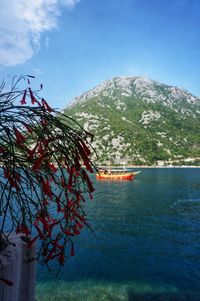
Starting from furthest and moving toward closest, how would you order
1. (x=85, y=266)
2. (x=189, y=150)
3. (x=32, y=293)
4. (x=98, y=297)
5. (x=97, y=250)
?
(x=189, y=150) < (x=97, y=250) < (x=85, y=266) < (x=98, y=297) < (x=32, y=293)

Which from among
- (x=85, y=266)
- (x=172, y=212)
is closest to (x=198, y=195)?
(x=172, y=212)

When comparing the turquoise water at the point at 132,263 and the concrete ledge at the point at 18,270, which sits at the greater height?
the concrete ledge at the point at 18,270

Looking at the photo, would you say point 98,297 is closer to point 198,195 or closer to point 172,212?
point 172,212

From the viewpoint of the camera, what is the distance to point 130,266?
65.0 feet

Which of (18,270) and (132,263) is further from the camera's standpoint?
(132,263)

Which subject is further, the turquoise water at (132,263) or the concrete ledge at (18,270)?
the turquoise water at (132,263)

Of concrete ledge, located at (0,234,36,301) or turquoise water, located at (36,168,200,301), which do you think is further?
turquoise water, located at (36,168,200,301)

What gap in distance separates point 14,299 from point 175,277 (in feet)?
56.6

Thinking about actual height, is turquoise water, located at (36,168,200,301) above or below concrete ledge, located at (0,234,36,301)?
below

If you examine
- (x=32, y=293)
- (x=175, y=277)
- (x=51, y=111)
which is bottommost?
(x=175, y=277)

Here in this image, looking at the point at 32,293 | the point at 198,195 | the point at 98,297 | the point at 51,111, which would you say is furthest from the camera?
the point at 198,195

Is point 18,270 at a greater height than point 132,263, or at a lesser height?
greater

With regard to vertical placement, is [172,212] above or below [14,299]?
below

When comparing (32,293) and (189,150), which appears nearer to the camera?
(32,293)
